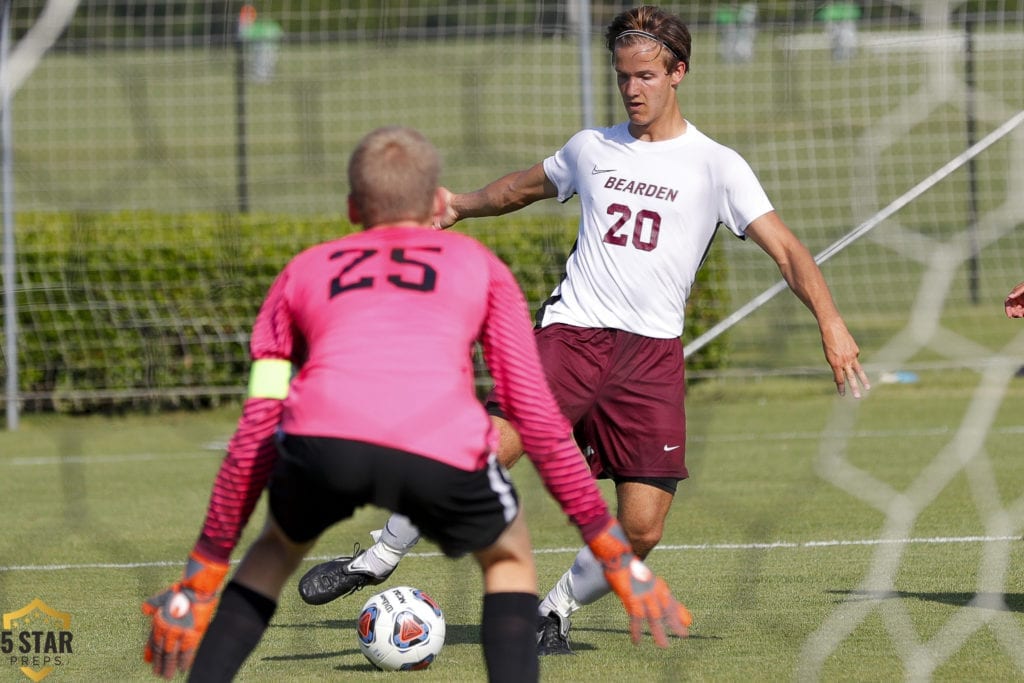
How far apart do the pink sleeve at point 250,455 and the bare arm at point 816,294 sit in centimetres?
182

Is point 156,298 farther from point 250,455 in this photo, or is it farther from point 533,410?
point 533,410

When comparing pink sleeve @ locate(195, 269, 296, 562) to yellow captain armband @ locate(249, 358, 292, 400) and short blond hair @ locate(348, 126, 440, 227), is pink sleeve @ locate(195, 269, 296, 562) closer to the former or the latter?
yellow captain armband @ locate(249, 358, 292, 400)

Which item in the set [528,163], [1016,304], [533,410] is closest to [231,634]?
[533,410]

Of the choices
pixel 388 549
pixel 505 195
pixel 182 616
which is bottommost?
pixel 388 549

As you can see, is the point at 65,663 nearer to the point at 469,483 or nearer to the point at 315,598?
the point at 315,598

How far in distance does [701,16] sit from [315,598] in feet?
36.2

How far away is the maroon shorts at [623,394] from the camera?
4.97m

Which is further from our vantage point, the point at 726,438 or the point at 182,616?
the point at 726,438

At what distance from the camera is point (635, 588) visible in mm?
3250

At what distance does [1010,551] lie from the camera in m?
6.27

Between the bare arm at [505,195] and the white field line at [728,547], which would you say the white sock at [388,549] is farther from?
the white field line at [728,547]

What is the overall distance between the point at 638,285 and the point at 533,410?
1726 mm

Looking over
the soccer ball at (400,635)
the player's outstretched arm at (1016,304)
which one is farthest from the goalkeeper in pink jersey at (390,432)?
the player's outstretched arm at (1016,304)

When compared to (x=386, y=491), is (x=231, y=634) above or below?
below
